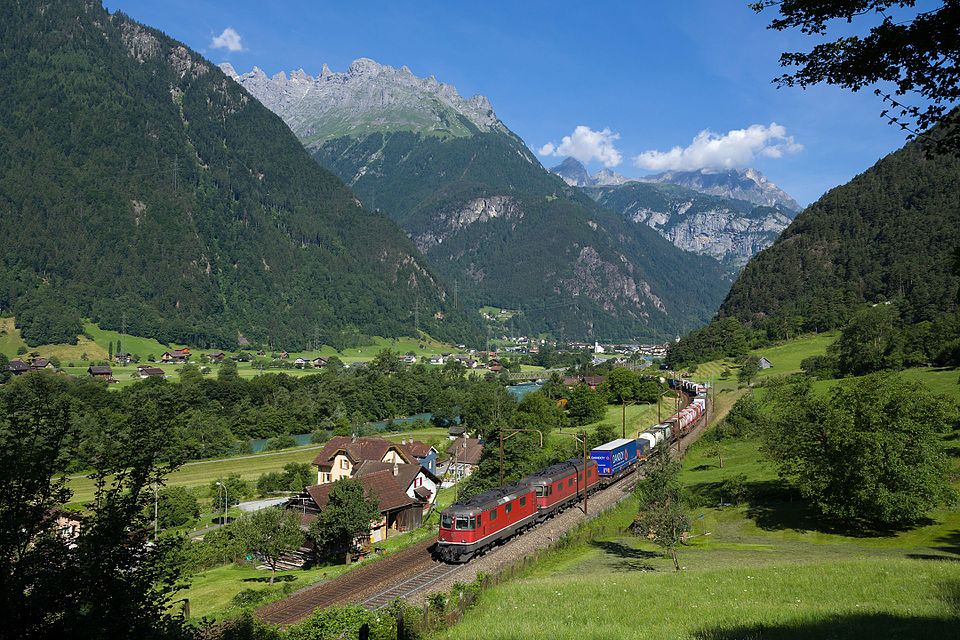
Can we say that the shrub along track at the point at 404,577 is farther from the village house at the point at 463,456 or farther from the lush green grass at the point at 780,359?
the lush green grass at the point at 780,359

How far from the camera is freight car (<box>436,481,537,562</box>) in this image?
36.7 meters

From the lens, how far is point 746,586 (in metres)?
24.0

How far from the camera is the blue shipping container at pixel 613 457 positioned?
58812 mm

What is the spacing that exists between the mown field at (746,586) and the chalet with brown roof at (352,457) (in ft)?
123

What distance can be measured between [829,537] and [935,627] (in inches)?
974

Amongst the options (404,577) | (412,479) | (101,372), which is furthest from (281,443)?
(404,577)

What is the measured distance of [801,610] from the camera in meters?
19.4

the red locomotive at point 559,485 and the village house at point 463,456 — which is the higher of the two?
the red locomotive at point 559,485

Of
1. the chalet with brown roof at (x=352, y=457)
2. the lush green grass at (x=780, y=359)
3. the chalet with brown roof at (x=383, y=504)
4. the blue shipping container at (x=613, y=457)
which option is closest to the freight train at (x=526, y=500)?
the blue shipping container at (x=613, y=457)

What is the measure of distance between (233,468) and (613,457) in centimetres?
6162

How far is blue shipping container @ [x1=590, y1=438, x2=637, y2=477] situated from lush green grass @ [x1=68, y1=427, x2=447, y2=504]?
51.1 m

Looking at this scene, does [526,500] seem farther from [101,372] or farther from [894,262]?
[894,262]

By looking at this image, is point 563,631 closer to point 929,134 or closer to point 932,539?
point 929,134

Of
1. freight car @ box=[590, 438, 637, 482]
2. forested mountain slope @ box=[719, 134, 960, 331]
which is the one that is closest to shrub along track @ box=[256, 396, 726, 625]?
freight car @ box=[590, 438, 637, 482]
